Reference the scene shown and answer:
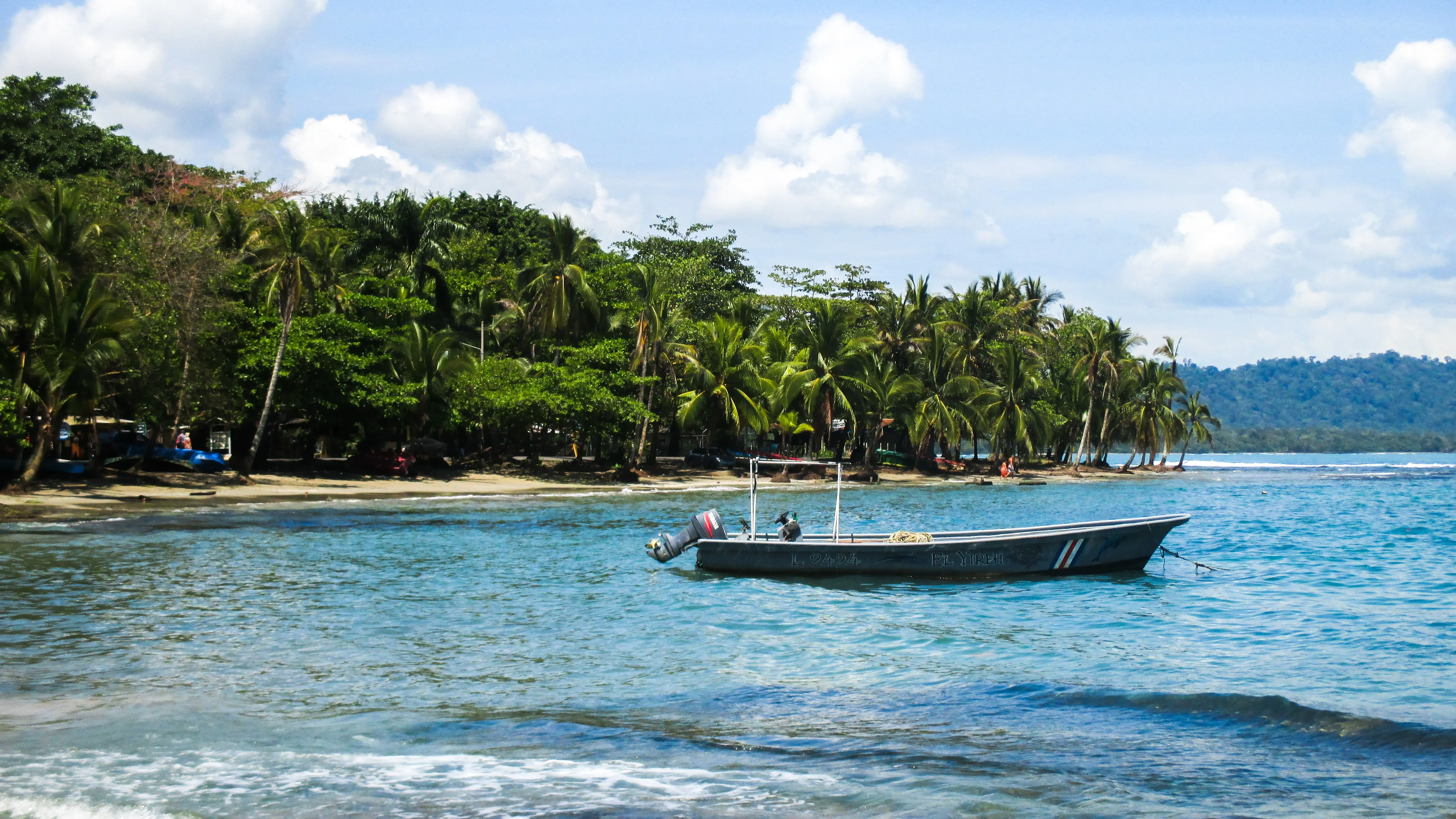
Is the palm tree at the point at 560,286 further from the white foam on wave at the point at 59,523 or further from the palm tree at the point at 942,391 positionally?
the white foam on wave at the point at 59,523

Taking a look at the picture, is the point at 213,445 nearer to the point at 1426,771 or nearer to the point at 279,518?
the point at 279,518

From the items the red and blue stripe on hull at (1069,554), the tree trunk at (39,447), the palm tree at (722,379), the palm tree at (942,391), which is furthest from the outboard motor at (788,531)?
the palm tree at (942,391)

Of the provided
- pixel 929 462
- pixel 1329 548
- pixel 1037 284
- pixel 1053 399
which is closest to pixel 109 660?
pixel 1329 548

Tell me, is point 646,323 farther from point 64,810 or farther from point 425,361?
point 64,810

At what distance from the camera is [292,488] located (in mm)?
34188

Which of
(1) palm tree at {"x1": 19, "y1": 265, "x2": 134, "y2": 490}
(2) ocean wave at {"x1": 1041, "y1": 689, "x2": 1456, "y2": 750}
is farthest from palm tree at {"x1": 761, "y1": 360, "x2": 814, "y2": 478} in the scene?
(2) ocean wave at {"x1": 1041, "y1": 689, "x2": 1456, "y2": 750}

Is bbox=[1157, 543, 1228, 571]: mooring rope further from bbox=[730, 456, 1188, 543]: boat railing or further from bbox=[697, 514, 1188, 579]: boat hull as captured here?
bbox=[730, 456, 1188, 543]: boat railing

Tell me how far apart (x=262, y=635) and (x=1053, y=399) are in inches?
2428

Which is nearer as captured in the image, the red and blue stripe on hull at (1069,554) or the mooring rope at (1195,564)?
the red and blue stripe on hull at (1069,554)

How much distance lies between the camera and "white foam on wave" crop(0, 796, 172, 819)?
6.34 m

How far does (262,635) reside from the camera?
41.2 feet

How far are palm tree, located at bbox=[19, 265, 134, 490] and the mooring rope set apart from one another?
24.0 m

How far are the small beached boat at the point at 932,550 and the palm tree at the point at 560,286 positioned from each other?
2789 cm

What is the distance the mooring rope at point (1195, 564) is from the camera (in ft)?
60.0
